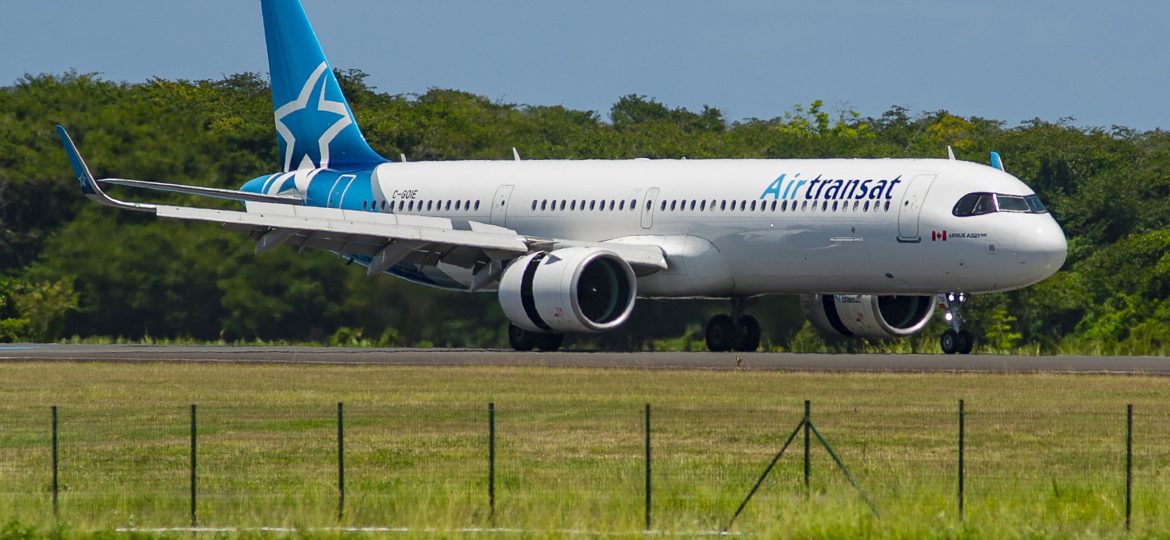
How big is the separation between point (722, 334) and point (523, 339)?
440 cm

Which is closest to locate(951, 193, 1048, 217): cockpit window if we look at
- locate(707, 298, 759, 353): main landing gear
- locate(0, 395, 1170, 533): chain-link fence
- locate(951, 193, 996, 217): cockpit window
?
locate(951, 193, 996, 217): cockpit window

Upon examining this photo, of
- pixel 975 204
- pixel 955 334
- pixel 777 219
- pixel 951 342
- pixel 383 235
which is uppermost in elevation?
pixel 975 204

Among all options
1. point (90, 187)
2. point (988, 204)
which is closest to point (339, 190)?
point (90, 187)

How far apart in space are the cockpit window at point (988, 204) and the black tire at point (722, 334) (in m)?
7.31

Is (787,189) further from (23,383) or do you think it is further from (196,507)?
(196,507)

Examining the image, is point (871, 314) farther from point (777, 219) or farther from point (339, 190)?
point (339, 190)

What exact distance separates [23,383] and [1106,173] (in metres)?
35.3

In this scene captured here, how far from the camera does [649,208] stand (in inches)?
1841

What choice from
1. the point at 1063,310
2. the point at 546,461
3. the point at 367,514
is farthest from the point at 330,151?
the point at 367,514

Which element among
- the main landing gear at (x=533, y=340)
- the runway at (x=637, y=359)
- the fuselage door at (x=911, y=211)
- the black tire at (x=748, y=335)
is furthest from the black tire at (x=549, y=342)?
the fuselage door at (x=911, y=211)

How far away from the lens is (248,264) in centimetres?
5391

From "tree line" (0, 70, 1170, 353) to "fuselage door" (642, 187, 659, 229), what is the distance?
4.58m

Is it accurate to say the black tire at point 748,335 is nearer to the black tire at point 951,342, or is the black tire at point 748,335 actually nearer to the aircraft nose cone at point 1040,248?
the black tire at point 951,342

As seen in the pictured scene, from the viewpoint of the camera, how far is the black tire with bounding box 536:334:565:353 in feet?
152
